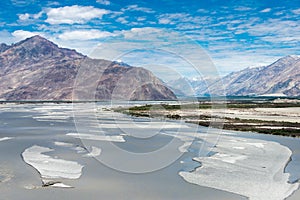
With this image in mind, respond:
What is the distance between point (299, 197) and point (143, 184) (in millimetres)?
7231

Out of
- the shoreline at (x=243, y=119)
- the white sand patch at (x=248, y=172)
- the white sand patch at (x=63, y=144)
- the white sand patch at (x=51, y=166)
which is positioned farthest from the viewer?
the shoreline at (x=243, y=119)

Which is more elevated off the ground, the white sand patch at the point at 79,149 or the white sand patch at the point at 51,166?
the white sand patch at the point at 51,166

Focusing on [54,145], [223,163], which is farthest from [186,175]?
[54,145]

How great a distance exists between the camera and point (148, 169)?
69.6ft

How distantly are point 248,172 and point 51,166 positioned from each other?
1171 centimetres

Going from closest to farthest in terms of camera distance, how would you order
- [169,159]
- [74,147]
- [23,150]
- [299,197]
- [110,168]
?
[299,197] → [110,168] → [169,159] → [23,150] → [74,147]

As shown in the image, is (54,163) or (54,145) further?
(54,145)

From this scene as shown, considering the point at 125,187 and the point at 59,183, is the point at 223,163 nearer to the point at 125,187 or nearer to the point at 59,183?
the point at 125,187

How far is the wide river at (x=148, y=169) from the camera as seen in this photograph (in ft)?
52.0

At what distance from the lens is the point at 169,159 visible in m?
24.2

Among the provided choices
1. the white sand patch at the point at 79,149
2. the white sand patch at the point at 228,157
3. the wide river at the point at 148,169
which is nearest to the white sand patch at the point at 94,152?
the wide river at the point at 148,169

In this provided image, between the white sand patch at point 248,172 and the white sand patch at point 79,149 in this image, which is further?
the white sand patch at point 79,149

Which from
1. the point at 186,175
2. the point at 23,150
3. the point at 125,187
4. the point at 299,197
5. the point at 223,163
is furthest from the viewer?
the point at 23,150

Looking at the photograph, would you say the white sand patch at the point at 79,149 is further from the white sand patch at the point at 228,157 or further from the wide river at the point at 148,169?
the white sand patch at the point at 228,157
